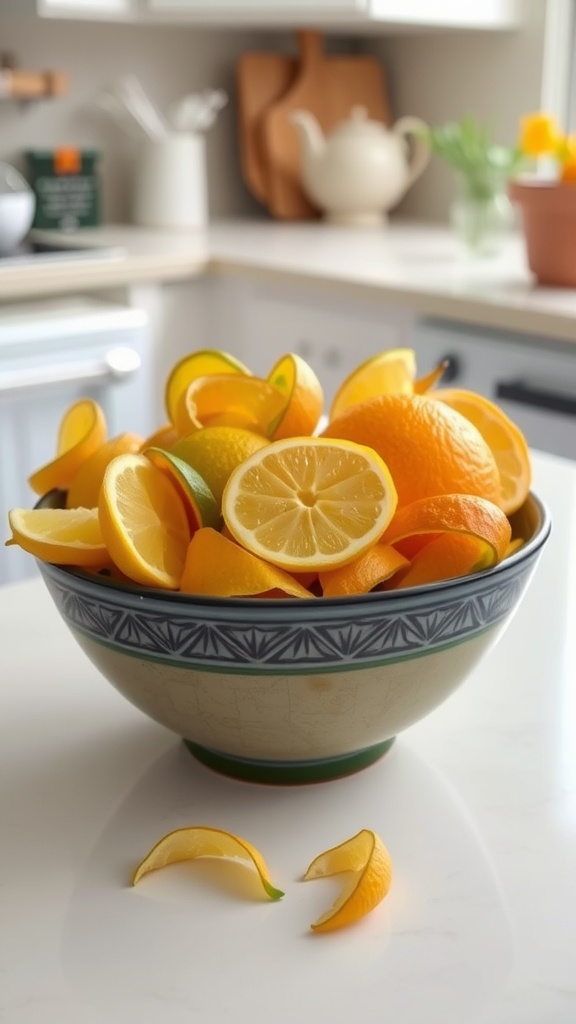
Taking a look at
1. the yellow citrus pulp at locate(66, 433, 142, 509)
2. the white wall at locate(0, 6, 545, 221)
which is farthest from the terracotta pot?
the yellow citrus pulp at locate(66, 433, 142, 509)

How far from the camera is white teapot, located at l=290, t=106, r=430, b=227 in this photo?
8.29 feet

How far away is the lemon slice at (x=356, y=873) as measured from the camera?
1.54 feet

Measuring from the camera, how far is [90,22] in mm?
2529

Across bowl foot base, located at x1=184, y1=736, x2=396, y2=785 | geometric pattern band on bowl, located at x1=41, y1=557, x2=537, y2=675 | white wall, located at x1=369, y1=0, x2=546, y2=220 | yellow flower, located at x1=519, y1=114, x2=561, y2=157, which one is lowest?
bowl foot base, located at x1=184, y1=736, x2=396, y2=785

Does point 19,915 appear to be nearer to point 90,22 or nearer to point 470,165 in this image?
point 470,165

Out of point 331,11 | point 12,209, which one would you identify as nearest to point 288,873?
point 12,209

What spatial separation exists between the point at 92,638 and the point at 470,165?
1.83 m

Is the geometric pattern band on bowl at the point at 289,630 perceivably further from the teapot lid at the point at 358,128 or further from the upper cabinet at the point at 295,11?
the teapot lid at the point at 358,128

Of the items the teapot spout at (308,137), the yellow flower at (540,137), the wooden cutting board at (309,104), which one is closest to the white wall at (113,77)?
the wooden cutting board at (309,104)

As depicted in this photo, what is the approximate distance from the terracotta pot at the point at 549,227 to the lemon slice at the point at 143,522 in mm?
1397

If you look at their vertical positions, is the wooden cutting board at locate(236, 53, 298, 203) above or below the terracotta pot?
above

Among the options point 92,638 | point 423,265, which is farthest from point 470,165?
point 92,638

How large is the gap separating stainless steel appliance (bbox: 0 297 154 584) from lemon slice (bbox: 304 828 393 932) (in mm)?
1360

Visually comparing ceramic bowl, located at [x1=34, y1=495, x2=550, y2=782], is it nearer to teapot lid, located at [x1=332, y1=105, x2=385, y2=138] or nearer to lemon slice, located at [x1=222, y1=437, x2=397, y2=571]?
lemon slice, located at [x1=222, y1=437, x2=397, y2=571]
